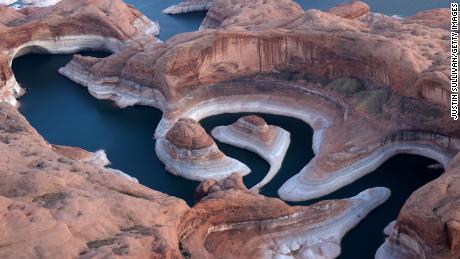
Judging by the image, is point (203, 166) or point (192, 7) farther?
point (192, 7)

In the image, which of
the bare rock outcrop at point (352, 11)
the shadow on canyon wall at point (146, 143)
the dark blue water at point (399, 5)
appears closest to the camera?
the shadow on canyon wall at point (146, 143)

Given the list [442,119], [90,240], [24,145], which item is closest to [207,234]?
[90,240]

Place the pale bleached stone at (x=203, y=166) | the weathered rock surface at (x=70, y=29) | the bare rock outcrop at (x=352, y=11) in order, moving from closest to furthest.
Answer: the pale bleached stone at (x=203, y=166)
the bare rock outcrop at (x=352, y=11)
the weathered rock surface at (x=70, y=29)

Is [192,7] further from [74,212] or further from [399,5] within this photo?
[74,212]

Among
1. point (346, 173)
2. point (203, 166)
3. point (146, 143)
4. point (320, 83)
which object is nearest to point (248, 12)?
point (320, 83)

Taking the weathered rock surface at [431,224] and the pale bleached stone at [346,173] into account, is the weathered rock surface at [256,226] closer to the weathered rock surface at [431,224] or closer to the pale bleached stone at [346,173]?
the pale bleached stone at [346,173]

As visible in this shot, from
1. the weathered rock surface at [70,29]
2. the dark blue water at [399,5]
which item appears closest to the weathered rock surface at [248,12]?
the weathered rock surface at [70,29]

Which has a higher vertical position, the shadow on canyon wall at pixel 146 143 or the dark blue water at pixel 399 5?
the dark blue water at pixel 399 5

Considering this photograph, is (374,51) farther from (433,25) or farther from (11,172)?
(11,172)
